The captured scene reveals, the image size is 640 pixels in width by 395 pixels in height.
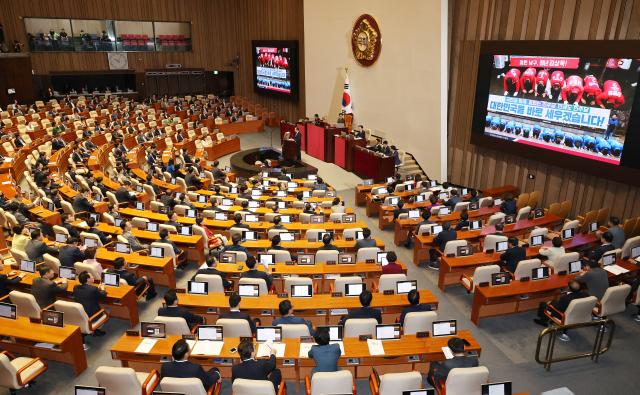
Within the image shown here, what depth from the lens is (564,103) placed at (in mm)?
12969

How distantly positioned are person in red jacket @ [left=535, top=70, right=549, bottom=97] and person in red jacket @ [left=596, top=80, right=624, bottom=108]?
1701 millimetres

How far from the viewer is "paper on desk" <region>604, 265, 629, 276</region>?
8867 millimetres

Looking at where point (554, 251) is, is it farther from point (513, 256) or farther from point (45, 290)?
point (45, 290)

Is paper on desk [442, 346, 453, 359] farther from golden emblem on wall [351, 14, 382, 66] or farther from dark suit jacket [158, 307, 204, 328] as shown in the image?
golden emblem on wall [351, 14, 382, 66]

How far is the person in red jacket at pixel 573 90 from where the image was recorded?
12508mm

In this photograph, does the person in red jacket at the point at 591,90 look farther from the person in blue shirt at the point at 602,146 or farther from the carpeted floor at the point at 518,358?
the carpeted floor at the point at 518,358

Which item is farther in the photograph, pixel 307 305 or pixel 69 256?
pixel 69 256

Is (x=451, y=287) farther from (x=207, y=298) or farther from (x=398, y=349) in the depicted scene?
(x=207, y=298)

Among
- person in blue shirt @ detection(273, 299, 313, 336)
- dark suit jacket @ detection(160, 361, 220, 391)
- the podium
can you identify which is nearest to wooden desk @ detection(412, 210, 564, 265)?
person in blue shirt @ detection(273, 299, 313, 336)

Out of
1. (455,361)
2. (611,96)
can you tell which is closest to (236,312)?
(455,361)

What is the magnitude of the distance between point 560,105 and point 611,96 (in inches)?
58.2

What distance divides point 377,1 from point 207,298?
53.0ft

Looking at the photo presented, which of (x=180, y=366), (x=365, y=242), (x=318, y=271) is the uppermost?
(x=180, y=366)

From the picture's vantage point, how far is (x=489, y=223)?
11930mm
